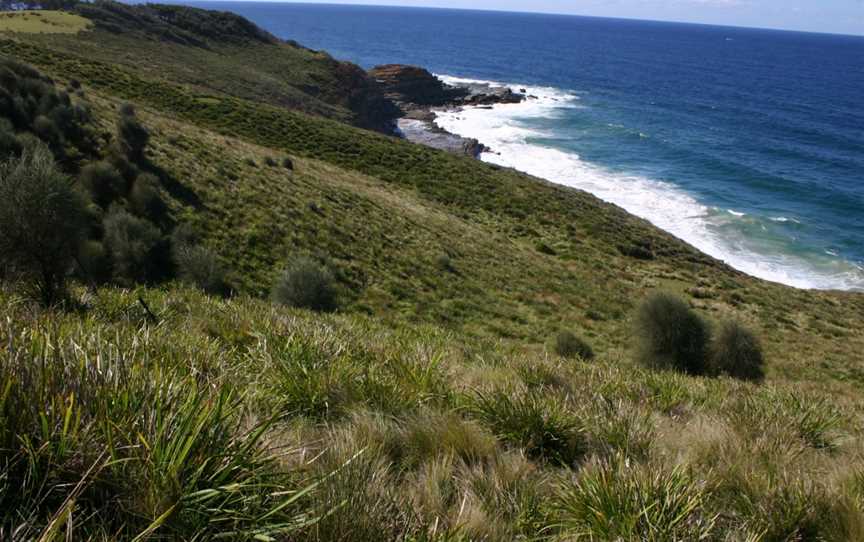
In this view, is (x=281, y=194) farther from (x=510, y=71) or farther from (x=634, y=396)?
(x=510, y=71)

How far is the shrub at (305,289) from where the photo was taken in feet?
42.0

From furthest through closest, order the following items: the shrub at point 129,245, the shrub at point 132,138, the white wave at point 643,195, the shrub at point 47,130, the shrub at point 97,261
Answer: the white wave at point 643,195
the shrub at point 132,138
the shrub at point 47,130
the shrub at point 129,245
the shrub at point 97,261

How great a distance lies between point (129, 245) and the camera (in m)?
11.8

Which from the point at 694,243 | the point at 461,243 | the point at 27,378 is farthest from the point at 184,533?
the point at 694,243

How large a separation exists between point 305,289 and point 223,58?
190ft

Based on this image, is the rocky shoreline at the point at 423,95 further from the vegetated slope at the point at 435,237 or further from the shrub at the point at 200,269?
the shrub at the point at 200,269

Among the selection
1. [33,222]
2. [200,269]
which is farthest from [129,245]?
[33,222]

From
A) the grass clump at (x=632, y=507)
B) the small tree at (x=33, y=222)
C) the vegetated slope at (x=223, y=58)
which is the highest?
the vegetated slope at (x=223, y=58)

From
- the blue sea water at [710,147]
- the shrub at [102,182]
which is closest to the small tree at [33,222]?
the shrub at [102,182]

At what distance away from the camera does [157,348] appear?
11.2ft

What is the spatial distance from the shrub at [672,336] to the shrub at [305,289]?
870 centimetres

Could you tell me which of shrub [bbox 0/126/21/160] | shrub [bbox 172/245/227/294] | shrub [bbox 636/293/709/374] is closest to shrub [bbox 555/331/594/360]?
shrub [bbox 636/293/709/374]

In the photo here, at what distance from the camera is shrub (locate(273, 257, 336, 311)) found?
1280 cm

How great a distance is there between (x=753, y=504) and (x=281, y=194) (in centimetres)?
2067
